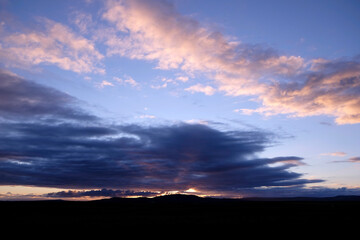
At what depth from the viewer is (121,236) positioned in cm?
3556

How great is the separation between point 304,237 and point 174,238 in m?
16.7

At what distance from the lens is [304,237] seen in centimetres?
3375

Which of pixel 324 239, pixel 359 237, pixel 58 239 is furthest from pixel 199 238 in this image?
pixel 359 237

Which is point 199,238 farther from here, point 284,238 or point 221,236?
point 284,238

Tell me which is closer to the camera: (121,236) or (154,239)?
(154,239)

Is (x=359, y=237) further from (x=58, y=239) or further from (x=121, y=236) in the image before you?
(x=58, y=239)

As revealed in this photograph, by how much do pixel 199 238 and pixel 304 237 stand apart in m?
13.5

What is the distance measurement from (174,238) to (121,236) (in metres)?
7.51

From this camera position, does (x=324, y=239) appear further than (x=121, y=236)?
No

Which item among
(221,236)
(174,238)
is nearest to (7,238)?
(174,238)

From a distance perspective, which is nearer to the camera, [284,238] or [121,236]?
[284,238]

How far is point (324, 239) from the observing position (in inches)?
1268

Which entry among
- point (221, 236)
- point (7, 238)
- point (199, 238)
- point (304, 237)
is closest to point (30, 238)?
point (7, 238)

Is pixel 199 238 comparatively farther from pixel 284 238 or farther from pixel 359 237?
pixel 359 237
